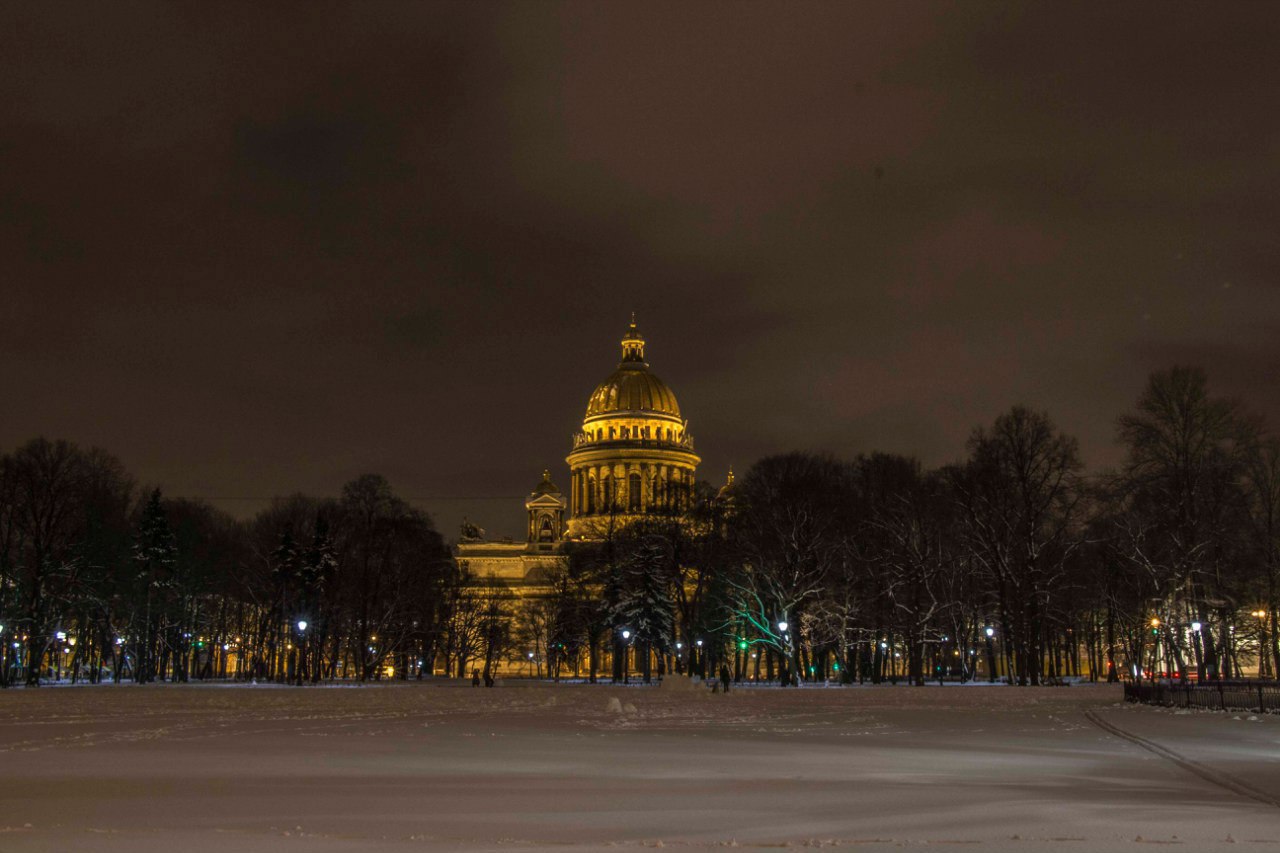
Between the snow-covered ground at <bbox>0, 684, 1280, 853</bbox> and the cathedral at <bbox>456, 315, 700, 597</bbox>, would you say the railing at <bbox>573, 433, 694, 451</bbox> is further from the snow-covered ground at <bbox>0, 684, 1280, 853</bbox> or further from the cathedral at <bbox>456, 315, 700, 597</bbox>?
the snow-covered ground at <bbox>0, 684, 1280, 853</bbox>

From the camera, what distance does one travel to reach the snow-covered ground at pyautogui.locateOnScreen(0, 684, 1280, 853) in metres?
12.4

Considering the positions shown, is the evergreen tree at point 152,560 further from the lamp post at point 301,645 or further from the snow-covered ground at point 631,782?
the snow-covered ground at point 631,782

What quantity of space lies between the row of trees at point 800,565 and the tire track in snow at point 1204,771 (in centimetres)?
2714

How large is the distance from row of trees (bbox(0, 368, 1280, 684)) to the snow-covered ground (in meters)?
25.0

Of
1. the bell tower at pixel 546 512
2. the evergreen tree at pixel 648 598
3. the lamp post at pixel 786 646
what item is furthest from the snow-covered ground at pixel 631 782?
the bell tower at pixel 546 512

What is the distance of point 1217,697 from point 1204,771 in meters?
21.7

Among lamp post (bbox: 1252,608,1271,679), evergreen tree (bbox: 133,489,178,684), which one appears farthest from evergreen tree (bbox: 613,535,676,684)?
lamp post (bbox: 1252,608,1271,679)

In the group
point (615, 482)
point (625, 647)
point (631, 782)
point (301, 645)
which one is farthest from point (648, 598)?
point (615, 482)

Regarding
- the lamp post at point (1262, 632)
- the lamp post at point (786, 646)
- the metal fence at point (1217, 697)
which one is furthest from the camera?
the lamp post at point (786, 646)

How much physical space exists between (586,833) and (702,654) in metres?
78.2

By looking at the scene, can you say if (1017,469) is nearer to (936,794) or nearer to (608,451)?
(936,794)

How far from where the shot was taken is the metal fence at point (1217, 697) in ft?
118

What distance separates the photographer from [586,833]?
12.5 m

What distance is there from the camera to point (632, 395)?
518 ft
